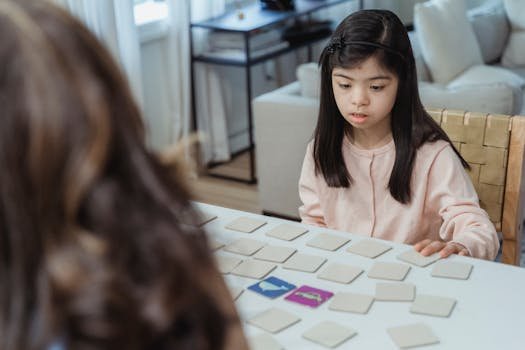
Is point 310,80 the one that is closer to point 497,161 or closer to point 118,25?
point 118,25

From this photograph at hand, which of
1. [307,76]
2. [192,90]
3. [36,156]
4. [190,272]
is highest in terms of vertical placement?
[36,156]

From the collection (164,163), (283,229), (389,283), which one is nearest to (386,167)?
(283,229)

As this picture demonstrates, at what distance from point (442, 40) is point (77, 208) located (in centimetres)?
372

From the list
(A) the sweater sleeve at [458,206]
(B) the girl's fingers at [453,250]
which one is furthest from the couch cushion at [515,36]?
(B) the girl's fingers at [453,250]

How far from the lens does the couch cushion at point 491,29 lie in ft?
15.3

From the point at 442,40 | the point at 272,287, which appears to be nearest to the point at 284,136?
the point at 442,40

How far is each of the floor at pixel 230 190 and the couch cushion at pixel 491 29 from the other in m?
1.52

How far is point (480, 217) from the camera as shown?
1727mm

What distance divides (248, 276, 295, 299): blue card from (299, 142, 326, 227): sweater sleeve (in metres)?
0.58

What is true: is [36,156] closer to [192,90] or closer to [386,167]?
[386,167]

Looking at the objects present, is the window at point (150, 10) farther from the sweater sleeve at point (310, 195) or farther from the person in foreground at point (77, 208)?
the person in foreground at point (77, 208)

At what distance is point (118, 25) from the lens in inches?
146

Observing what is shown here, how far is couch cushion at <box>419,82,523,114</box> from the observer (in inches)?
110

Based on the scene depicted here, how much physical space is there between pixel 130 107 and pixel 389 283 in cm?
87
